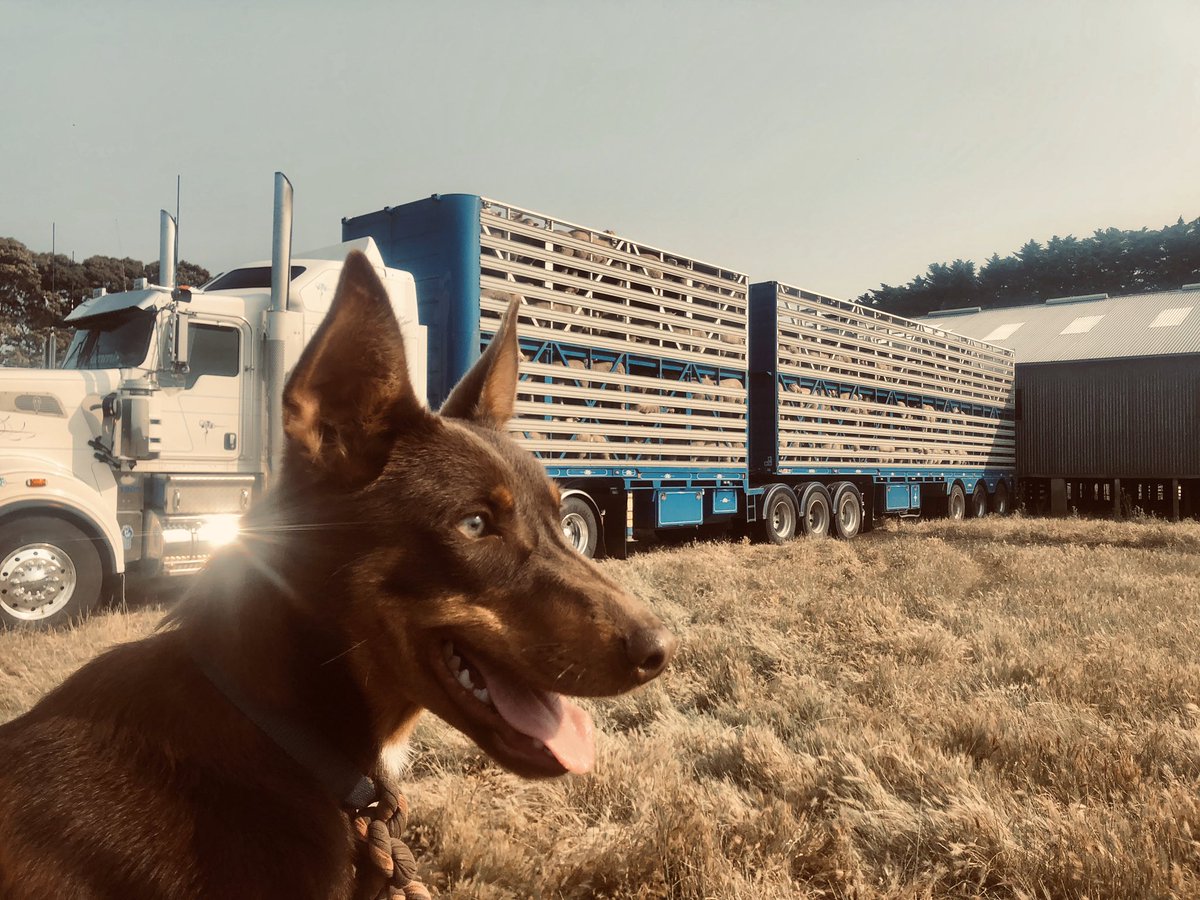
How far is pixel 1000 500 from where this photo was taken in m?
24.3

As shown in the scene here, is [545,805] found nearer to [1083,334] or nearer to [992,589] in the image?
[992,589]

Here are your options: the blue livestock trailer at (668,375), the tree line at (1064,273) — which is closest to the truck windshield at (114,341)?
the blue livestock trailer at (668,375)

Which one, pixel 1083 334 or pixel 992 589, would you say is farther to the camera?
pixel 1083 334

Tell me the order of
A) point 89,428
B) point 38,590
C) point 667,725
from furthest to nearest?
point 89,428 < point 38,590 < point 667,725

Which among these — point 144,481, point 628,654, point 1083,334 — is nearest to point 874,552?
point 144,481

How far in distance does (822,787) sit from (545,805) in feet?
3.59

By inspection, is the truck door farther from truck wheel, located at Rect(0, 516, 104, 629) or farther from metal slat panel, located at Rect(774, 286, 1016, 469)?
metal slat panel, located at Rect(774, 286, 1016, 469)

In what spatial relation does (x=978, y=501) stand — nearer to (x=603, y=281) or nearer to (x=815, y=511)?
(x=815, y=511)

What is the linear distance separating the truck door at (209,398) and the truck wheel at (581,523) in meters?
3.78

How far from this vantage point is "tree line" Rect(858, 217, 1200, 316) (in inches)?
2672

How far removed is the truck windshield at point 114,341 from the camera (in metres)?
7.35

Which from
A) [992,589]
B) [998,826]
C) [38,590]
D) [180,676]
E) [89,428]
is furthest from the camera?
[992,589]

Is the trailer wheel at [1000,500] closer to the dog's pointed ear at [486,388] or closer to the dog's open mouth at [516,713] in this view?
the dog's pointed ear at [486,388]

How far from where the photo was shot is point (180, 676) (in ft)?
5.30
